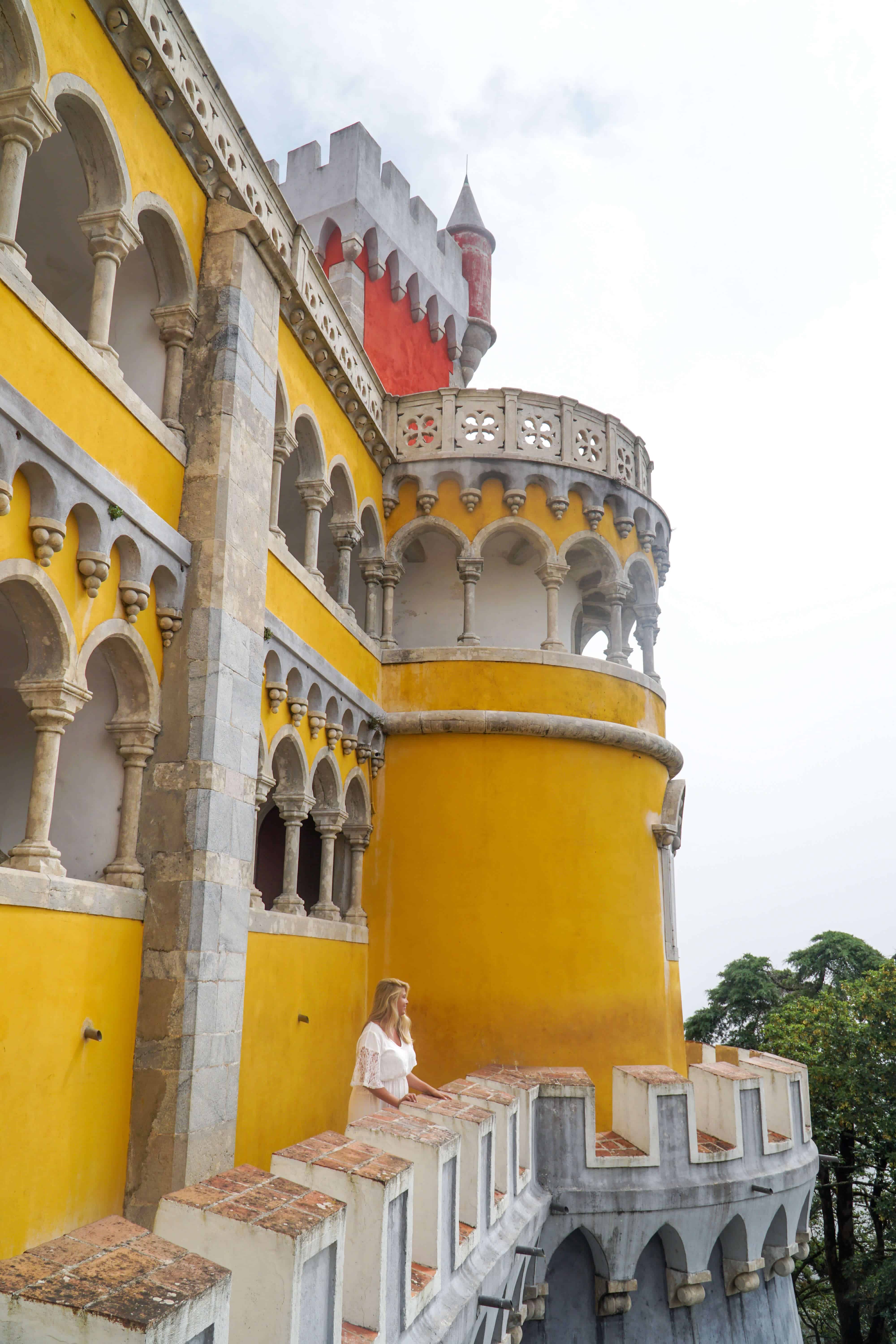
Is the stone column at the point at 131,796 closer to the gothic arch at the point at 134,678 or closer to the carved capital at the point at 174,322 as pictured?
the gothic arch at the point at 134,678

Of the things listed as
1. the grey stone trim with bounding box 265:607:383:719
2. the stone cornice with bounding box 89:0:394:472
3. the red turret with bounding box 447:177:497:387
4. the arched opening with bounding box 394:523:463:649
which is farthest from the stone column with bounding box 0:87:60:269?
the red turret with bounding box 447:177:497:387

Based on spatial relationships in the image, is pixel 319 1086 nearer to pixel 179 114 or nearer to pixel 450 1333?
pixel 450 1333

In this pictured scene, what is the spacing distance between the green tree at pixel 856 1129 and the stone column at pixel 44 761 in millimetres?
14866

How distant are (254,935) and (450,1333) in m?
3.26

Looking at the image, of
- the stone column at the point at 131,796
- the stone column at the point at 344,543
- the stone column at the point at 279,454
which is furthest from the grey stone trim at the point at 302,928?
the stone column at the point at 344,543

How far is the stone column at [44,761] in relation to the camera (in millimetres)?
4992

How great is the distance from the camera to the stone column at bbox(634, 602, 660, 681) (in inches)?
499

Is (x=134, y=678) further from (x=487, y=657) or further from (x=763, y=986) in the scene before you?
(x=763, y=986)

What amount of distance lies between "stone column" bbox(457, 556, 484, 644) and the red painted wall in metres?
2.63

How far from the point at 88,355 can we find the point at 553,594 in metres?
6.57

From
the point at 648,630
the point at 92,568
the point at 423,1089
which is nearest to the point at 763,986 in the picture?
the point at 648,630

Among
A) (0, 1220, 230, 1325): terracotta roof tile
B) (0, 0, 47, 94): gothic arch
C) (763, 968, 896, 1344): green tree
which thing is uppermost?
(0, 0, 47, 94): gothic arch

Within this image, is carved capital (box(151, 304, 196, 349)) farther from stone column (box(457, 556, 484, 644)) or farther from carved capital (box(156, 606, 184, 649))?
stone column (box(457, 556, 484, 644))

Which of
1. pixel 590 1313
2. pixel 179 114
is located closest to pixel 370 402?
pixel 179 114
